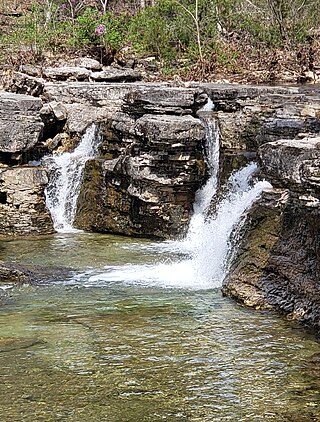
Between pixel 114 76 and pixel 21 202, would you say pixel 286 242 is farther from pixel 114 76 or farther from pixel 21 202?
pixel 114 76

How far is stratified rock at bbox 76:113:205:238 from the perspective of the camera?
37.6 feet

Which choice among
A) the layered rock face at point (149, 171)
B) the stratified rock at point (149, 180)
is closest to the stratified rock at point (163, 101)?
the layered rock face at point (149, 171)

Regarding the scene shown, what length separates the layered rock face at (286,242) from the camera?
7230 millimetres

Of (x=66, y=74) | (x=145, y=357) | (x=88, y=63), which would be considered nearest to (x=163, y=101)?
(x=66, y=74)

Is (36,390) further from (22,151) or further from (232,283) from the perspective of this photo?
(22,151)

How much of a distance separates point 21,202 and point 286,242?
533cm

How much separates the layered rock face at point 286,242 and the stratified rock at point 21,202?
170 inches

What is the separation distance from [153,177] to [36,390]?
6117 millimetres

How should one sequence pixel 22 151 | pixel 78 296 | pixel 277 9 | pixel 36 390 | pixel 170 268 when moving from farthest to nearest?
pixel 277 9 → pixel 22 151 → pixel 170 268 → pixel 78 296 → pixel 36 390

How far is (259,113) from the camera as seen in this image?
40.2 ft

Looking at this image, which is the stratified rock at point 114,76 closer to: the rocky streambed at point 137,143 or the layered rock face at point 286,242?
the rocky streambed at point 137,143

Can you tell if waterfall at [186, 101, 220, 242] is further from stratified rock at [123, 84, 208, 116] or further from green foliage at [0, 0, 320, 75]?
green foliage at [0, 0, 320, 75]

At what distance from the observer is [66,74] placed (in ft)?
50.7

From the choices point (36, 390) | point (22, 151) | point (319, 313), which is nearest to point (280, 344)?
point (319, 313)
